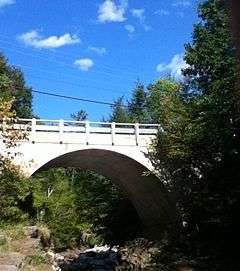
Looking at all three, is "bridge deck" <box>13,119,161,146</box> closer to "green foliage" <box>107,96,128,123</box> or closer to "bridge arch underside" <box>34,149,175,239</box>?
"bridge arch underside" <box>34,149,175,239</box>

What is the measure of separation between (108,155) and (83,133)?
2.73m

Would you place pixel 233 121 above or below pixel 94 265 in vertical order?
above

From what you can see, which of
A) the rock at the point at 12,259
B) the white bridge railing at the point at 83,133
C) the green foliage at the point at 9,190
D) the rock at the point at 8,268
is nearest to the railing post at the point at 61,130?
the white bridge railing at the point at 83,133

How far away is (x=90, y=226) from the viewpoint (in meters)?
44.2

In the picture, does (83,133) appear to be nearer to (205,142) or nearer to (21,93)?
(205,142)

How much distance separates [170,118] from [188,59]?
3965 millimetres

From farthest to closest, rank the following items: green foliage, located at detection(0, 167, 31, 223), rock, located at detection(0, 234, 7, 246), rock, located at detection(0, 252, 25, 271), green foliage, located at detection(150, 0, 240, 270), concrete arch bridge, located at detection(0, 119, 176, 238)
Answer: concrete arch bridge, located at detection(0, 119, 176, 238) < green foliage, located at detection(150, 0, 240, 270) < green foliage, located at detection(0, 167, 31, 223) < rock, located at detection(0, 234, 7, 246) < rock, located at detection(0, 252, 25, 271)

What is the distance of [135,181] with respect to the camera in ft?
121

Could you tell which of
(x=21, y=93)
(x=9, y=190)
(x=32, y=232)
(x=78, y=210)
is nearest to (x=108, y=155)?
(x=32, y=232)

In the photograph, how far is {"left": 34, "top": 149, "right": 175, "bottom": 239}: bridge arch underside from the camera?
3344cm

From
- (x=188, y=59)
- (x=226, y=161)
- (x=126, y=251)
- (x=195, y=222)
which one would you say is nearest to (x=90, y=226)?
(x=126, y=251)

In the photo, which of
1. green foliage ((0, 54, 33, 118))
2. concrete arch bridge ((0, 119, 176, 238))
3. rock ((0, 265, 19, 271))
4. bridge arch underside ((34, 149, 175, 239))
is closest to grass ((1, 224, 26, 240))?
concrete arch bridge ((0, 119, 176, 238))

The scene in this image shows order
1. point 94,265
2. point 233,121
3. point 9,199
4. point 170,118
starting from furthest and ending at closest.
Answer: point 94,265, point 170,118, point 233,121, point 9,199

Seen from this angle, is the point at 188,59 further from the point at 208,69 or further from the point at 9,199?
the point at 9,199
